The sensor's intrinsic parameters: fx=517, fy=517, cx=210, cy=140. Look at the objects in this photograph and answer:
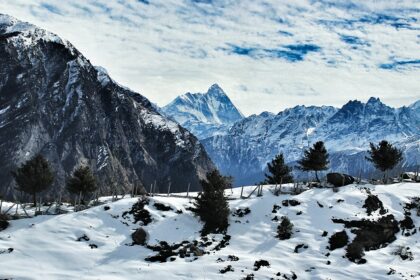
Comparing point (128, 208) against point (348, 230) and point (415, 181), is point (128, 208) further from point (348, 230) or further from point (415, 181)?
point (415, 181)

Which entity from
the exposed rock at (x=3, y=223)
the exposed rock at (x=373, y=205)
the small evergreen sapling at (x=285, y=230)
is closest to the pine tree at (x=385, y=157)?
the exposed rock at (x=373, y=205)

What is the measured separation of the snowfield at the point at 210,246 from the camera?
43469mm

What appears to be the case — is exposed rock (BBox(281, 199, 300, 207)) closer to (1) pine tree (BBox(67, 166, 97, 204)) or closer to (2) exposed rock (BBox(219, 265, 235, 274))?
(2) exposed rock (BBox(219, 265, 235, 274))

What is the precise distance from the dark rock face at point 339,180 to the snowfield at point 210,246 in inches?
219

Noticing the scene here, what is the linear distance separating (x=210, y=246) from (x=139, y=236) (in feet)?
23.6

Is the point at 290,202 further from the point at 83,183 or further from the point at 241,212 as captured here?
the point at 83,183

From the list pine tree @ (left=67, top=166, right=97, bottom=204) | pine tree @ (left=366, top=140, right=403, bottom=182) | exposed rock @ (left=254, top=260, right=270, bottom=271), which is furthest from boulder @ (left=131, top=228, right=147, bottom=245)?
pine tree @ (left=366, top=140, right=403, bottom=182)

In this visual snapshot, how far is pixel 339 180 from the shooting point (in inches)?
2859

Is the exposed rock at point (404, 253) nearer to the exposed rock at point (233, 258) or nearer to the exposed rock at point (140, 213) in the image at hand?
the exposed rock at point (233, 258)

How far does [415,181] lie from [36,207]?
2099 inches

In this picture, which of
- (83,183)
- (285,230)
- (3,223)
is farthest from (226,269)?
(83,183)

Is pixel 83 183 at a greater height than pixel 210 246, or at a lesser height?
greater

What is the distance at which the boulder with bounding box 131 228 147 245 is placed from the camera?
51.5m

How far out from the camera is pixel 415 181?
76062mm
